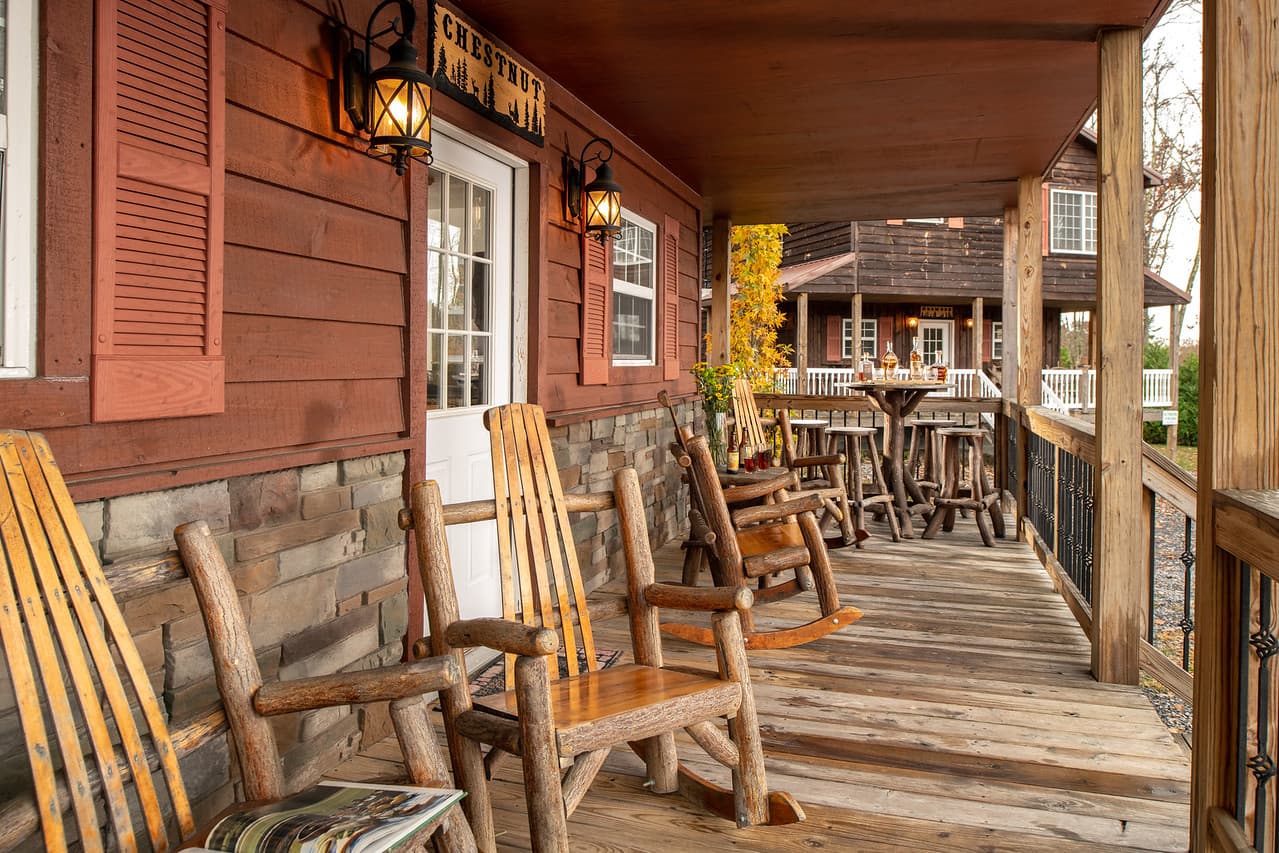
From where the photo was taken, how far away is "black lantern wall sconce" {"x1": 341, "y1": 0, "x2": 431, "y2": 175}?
102 inches

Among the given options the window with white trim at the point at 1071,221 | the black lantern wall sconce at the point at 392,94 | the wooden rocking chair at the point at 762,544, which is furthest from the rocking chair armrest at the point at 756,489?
the window with white trim at the point at 1071,221

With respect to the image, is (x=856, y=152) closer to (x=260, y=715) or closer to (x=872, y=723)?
(x=872, y=723)

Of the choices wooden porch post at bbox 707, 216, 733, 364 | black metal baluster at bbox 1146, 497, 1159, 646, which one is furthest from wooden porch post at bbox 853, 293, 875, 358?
black metal baluster at bbox 1146, 497, 1159, 646

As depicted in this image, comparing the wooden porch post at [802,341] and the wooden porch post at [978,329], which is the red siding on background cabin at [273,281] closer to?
the wooden porch post at [802,341]

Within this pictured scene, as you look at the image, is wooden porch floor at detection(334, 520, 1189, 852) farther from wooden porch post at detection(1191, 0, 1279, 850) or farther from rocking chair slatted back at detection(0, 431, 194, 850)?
rocking chair slatted back at detection(0, 431, 194, 850)

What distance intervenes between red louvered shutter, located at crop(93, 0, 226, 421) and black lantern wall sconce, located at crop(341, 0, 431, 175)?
53cm

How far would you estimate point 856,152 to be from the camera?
5.50 meters

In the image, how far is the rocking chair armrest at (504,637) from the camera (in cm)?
167

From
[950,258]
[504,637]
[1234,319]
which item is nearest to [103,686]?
[504,637]

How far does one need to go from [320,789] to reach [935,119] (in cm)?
443

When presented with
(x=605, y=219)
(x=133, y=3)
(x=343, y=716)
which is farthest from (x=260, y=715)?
(x=605, y=219)

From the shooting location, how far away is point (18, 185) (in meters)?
1.67

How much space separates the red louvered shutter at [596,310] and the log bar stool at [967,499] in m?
2.71

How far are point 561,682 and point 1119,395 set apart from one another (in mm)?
2303
